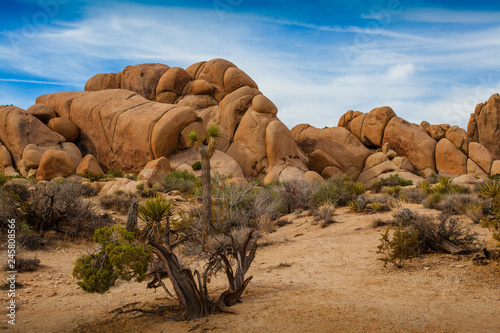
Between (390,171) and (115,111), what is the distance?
80.7ft

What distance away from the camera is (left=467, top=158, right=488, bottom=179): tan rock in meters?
31.0

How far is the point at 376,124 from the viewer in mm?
35000

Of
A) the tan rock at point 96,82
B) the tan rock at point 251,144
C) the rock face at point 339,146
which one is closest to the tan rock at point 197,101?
the tan rock at point 251,144

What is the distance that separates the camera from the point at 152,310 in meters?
4.89

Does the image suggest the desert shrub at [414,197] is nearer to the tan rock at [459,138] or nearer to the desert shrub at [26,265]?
the desert shrub at [26,265]

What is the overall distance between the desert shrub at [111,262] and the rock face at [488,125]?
39348mm

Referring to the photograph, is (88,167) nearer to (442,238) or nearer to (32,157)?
(32,157)

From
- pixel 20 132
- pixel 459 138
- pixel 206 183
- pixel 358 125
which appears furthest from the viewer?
pixel 358 125

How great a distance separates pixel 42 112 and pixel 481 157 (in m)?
39.2

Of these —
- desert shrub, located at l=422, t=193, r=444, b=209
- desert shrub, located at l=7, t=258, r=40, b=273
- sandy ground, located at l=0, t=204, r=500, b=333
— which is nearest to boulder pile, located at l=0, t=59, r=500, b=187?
desert shrub, located at l=422, t=193, r=444, b=209

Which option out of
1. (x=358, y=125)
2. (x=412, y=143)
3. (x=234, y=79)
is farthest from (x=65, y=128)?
(x=412, y=143)

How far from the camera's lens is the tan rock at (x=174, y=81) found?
35594 millimetres

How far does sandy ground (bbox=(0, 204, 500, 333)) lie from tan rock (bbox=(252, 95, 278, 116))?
2383 centimetres

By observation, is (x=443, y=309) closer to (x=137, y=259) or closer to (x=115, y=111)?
(x=137, y=259)
